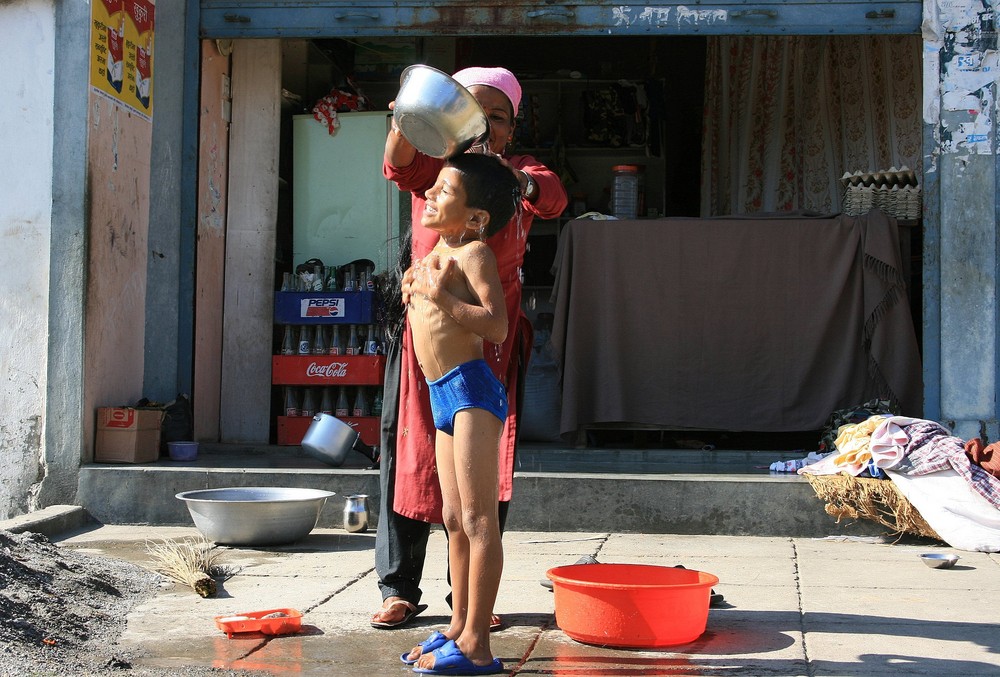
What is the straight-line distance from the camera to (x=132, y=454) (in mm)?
6090

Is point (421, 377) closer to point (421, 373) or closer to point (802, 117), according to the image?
point (421, 373)

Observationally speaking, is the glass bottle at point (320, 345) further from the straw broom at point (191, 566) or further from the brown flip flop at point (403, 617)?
the brown flip flop at point (403, 617)

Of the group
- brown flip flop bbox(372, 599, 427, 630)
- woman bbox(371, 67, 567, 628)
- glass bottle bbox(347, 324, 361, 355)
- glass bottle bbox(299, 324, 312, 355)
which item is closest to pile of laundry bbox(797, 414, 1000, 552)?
woman bbox(371, 67, 567, 628)

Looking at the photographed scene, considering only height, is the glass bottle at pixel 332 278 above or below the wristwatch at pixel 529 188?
below

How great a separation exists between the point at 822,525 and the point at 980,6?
3.00 metres

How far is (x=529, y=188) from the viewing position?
11.3 feet

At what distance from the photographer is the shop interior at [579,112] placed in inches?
305

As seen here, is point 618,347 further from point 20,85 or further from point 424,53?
point 20,85

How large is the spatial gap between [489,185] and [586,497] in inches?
113

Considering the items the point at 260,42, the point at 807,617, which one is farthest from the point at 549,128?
the point at 807,617

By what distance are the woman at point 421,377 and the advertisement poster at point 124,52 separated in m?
3.16

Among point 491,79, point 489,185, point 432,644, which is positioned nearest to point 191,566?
point 432,644

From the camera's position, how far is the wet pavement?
324 cm

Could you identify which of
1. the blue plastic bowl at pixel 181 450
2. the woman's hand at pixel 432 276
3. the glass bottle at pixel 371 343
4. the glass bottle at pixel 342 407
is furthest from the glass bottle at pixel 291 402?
the woman's hand at pixel 432 276
